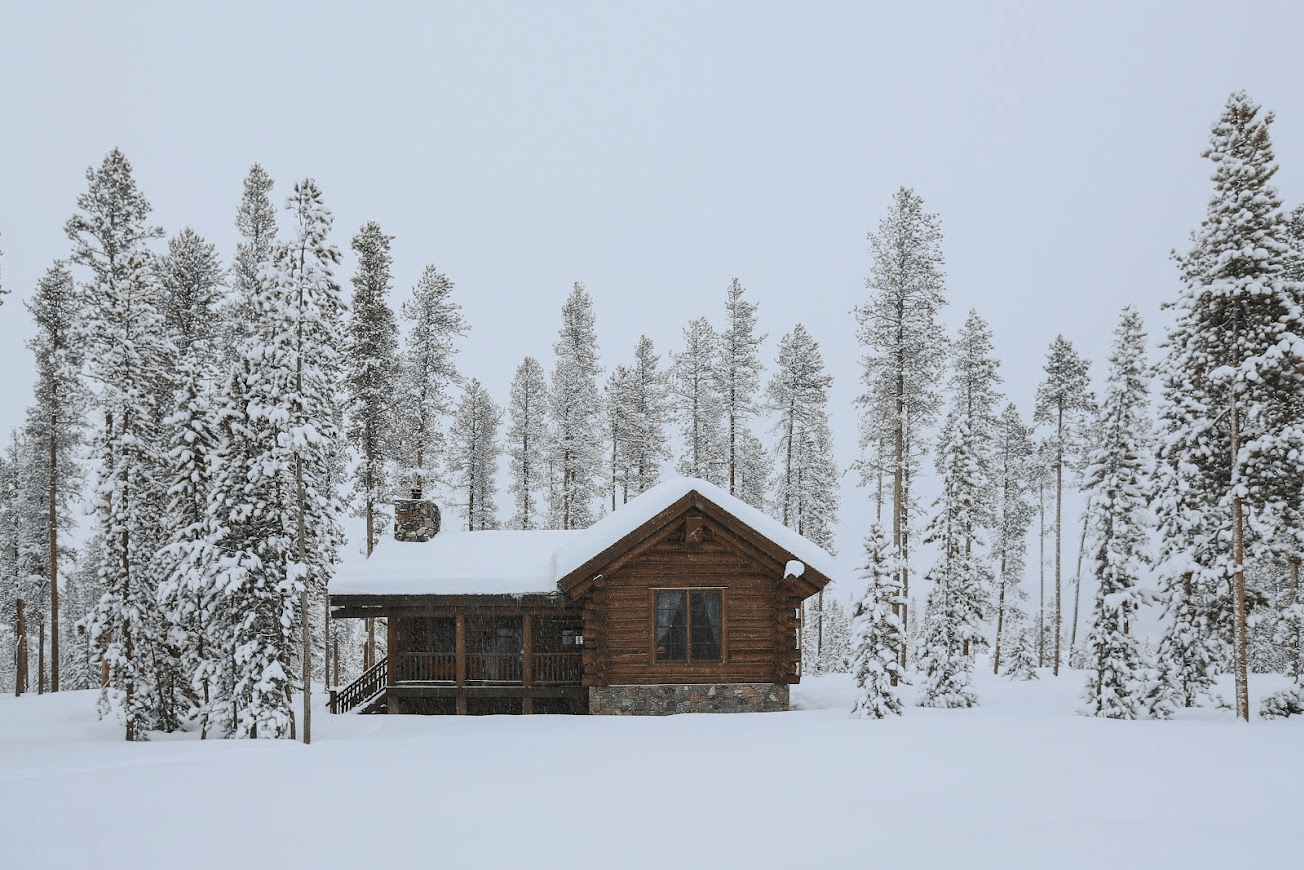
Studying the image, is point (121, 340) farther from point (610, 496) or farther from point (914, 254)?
point (610, 496)

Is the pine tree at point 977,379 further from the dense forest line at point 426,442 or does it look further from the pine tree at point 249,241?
the pine tree at point 249,241

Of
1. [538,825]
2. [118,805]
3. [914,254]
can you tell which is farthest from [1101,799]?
[914,254]

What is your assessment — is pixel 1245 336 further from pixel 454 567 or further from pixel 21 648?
pixel 21 648

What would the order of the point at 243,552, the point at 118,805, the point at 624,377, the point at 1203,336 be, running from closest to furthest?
1. the point at 118,805
2. the point at 243,552
3. the point at 1203,336
4. the point at 624,377

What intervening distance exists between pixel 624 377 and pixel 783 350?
8397 millimetres

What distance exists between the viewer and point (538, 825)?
9977 millimetres

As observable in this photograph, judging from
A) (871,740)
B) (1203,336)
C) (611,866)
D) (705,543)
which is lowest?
(871,740)

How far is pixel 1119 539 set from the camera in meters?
19.8

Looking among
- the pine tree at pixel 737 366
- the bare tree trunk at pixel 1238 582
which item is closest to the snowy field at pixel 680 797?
the bare tree trunk at pixel 1238 582

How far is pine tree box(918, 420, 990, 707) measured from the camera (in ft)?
72.5

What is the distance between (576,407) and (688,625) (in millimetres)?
19916

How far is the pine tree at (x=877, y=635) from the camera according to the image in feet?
60.5

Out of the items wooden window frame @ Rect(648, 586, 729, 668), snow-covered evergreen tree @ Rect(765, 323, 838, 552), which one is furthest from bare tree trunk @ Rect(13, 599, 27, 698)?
snow-covered evergreen tree @ Rect(765, 323, 838, 552)

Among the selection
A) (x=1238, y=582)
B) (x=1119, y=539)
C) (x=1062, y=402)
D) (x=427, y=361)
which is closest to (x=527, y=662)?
(x=427, y=361)
